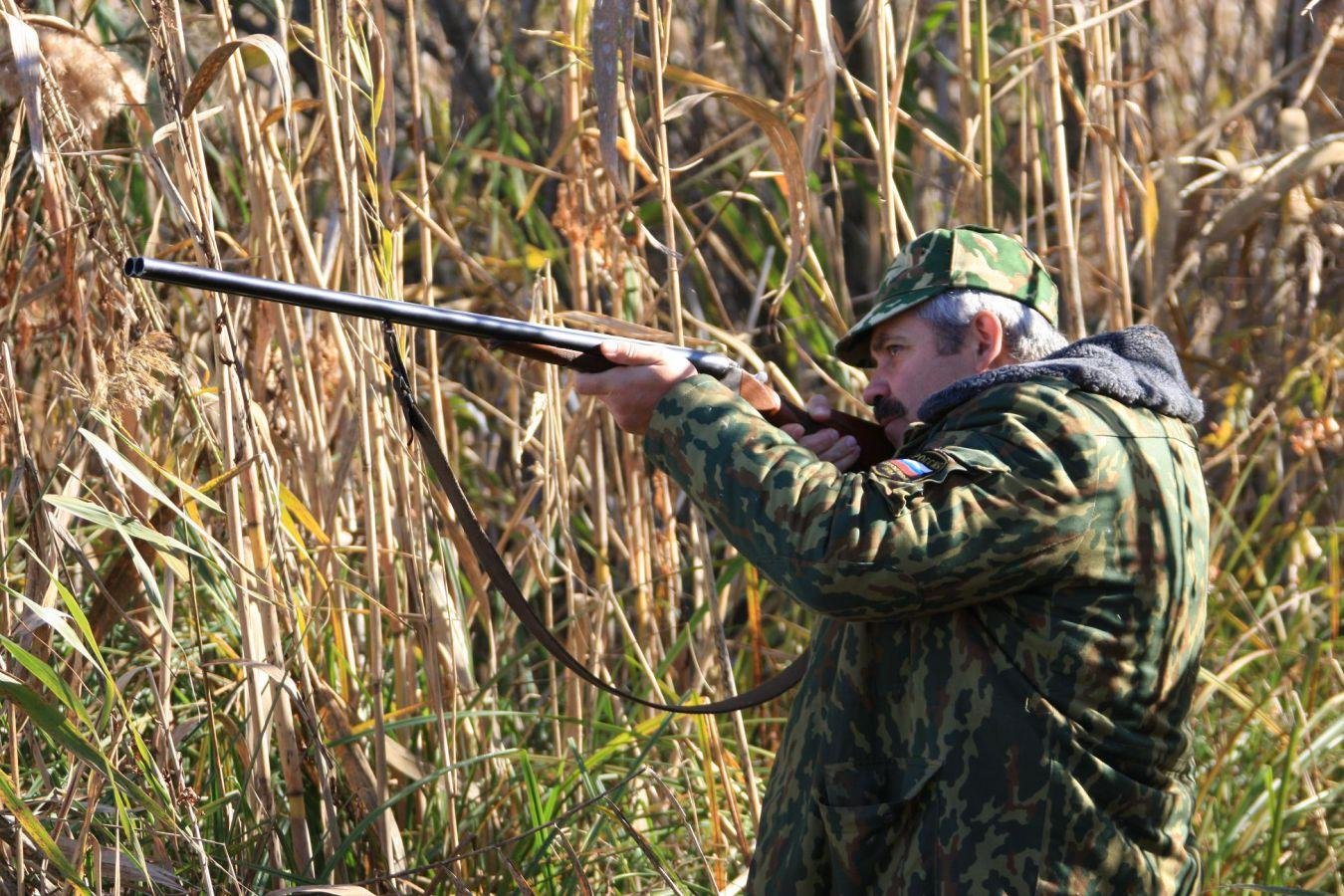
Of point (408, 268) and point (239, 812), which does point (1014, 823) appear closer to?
point (239, 812)

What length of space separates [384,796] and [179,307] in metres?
1.26

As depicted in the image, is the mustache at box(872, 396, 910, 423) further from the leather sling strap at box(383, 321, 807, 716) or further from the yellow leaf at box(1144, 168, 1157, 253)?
the yellow leaf at box(1144, 168, 1157, 253)

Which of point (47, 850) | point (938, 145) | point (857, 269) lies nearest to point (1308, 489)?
point (857, 269)

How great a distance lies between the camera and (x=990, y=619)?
1629mm

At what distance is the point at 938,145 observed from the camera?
254 centimetres

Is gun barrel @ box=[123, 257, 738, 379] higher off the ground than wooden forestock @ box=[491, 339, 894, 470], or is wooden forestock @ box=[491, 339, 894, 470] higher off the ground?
gun barrel @ box=[123, 257, 738, 379]

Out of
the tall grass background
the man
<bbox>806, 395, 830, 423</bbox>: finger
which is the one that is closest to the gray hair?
the man

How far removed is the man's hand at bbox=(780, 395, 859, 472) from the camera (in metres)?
2.02

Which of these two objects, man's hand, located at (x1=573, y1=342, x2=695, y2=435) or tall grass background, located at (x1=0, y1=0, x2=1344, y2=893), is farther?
tall grass background, located at (x1=0, y1=0, x2=1344, y2=893)

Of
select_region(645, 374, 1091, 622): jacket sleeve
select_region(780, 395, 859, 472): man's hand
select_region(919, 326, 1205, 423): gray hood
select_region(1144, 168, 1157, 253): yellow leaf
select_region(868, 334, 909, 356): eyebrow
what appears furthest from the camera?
→ select_region(1144, 168, 1157, 253): yellow leaf

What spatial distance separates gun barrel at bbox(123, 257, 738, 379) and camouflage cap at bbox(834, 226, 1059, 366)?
24 centimetres

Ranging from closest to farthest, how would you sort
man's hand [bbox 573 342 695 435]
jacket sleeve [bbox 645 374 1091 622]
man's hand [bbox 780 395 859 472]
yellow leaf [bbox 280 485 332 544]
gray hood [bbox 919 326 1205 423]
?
jacket sleeve [bbox 645 374 1091 622] → gray hood [bbox 919 326 1205 423] → man's hand [bbox 573 342 695 435] → man's hand [bbox 780 395 859 472] → yellow leaf [bbox 280 485 332 544]

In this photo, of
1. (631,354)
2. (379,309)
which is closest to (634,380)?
(631,354)

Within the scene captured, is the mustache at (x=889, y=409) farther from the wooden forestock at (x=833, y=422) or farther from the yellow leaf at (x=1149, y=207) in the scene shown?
the yellow leaf at (x=1149, y=207)
